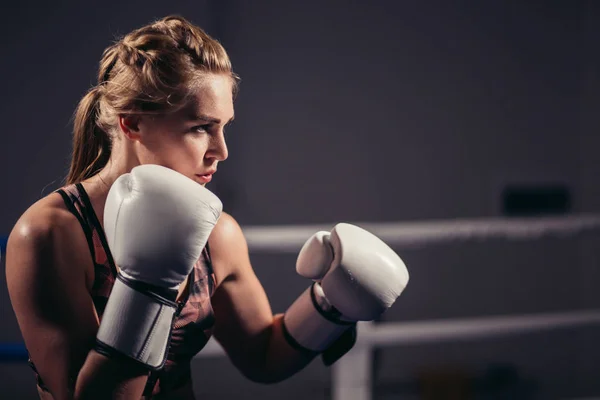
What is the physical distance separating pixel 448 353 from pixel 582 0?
1794 mm

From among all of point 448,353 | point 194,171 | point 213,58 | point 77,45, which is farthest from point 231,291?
point 448,353

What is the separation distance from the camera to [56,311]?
791mm

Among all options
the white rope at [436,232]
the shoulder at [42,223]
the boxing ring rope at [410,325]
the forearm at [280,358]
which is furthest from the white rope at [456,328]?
the shoulder at [42,223]

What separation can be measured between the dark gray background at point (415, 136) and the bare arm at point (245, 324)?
167 cm

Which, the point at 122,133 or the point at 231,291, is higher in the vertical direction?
the point at 122,133

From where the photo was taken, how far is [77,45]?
8.32ft

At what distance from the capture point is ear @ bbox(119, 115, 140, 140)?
86 cm

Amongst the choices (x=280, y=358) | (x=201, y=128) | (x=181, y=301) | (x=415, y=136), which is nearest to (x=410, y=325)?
(x=280, y=358)

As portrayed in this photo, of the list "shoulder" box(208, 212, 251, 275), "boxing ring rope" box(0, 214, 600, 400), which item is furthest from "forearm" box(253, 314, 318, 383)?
"boxing ring rope" box(0, 214, 600, 400)

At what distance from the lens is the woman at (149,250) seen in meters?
0.78

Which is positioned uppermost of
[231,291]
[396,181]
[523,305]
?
[231,291]

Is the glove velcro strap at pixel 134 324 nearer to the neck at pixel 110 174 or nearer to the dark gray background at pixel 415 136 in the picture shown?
the neck at pixel 110 174

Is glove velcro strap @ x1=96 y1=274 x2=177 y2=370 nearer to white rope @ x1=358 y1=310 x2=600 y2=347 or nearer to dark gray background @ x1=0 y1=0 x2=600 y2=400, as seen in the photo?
white rope @ x1=358 y1=310 x2=600 y2=347

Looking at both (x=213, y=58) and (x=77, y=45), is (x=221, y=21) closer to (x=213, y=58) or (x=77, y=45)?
(x=77, y=45)
